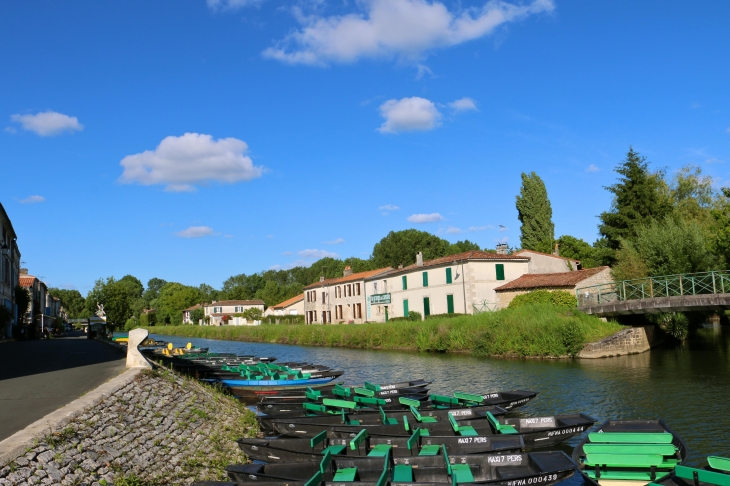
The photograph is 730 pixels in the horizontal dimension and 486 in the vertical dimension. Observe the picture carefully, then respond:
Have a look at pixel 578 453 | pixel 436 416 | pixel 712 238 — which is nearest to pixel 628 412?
pixel 436 416

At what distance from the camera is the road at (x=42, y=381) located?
30.1 ft

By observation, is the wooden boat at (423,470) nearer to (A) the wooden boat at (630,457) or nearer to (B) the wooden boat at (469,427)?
(A) the wooden boat at (630,457)

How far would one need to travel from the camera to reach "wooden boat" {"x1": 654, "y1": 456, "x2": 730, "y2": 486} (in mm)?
6730

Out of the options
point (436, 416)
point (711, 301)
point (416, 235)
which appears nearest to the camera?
point (436, 416)

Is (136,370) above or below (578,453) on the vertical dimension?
above

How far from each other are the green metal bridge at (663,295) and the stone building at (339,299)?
24470 millimetres

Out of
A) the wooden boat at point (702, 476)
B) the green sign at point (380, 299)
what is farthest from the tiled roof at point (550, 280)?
the wooden boat at point (702, 476)

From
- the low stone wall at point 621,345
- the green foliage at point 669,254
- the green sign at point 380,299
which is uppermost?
the green foliage at point 669,254

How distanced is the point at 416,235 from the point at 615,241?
134 ft

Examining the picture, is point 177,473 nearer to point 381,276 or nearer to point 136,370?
point 136,370

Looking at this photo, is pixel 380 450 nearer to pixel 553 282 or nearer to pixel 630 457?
pixel 630 457

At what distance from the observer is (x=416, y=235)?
83312 millimetres

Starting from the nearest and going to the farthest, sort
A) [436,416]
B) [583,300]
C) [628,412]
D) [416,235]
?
[436,416] < [628,412] < [583,300] < [416,235]

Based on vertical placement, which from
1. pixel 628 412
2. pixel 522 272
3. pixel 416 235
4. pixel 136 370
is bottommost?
pixel 628 412
